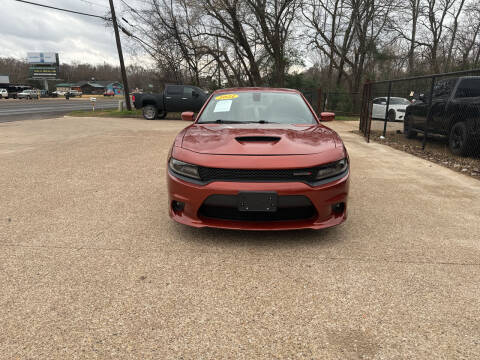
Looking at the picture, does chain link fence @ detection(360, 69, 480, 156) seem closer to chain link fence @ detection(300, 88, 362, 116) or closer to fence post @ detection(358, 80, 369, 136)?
fence post @ detection(358, 80, 369, 136)

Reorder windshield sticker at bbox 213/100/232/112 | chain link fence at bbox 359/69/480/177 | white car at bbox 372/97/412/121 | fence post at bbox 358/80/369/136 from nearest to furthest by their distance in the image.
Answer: windshield sticker at bbox 213/100/232/112
chain link fence at bbox 359/69/480/177
fence post at bbox 358/80/369/136
white car at bbox 372/97/412/121

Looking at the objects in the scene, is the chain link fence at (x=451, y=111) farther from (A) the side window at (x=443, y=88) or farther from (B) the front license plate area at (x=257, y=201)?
(B) the front license plate area at (x=257, y=201)

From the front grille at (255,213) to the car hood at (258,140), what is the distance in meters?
0.42

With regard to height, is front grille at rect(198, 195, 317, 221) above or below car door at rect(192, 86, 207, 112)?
below

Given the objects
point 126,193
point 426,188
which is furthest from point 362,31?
point 126,193

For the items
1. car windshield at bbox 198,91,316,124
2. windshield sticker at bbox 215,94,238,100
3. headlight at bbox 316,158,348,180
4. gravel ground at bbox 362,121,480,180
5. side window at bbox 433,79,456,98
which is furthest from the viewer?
side window at bbox 433,79,456,98

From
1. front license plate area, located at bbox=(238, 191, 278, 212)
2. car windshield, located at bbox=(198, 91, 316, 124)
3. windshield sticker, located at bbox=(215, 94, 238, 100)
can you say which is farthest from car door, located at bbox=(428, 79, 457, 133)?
front license plate area, located at bbox=(238, 191, 278, 212)

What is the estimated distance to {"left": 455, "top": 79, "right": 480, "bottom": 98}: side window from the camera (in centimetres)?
694

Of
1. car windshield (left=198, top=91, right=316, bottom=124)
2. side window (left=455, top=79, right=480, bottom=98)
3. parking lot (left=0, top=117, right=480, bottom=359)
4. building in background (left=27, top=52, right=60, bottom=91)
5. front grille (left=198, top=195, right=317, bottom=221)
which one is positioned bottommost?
parking lot (left=0, top=117, right=480, bottom=359)

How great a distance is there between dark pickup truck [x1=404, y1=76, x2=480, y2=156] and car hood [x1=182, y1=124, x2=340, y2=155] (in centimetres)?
525

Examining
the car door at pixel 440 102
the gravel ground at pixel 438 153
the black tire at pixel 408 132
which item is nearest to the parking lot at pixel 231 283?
A: the gravel ground at pixel 438 153

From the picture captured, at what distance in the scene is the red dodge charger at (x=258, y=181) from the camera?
8.70 feet

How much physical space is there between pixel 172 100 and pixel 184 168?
48.8 ft

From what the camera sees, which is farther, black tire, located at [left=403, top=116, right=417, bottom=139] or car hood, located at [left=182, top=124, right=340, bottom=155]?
black tire, located at [left=403, top=116, right=417, bottom=139]
